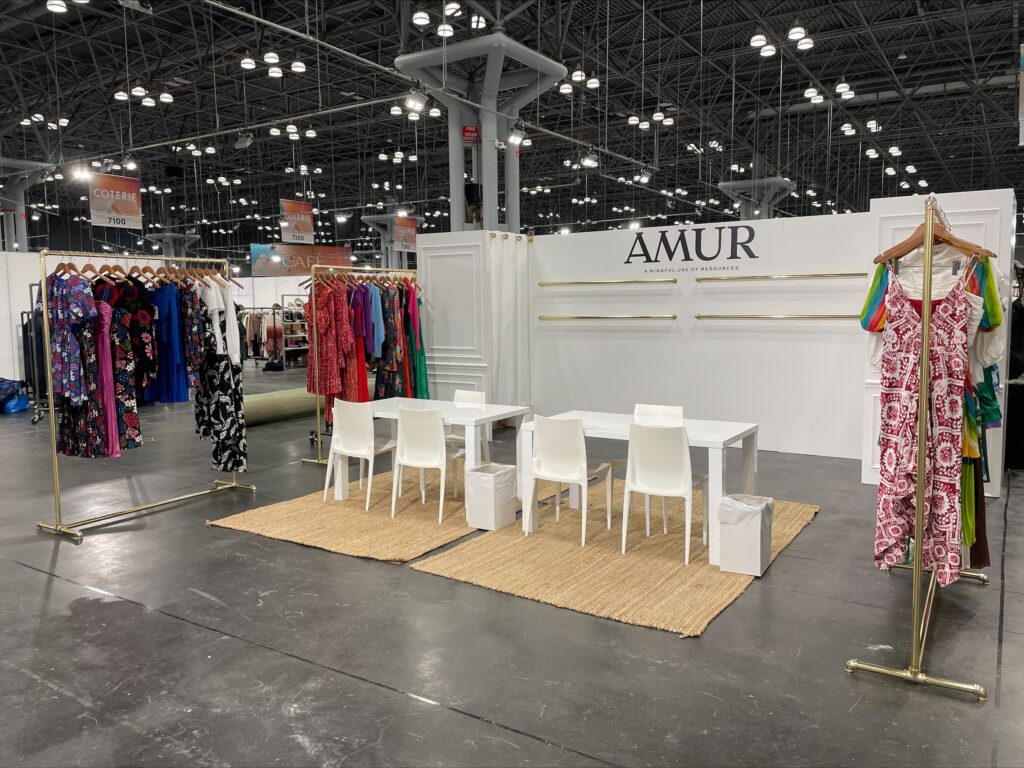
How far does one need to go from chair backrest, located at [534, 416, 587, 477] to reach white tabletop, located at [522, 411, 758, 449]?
127mm

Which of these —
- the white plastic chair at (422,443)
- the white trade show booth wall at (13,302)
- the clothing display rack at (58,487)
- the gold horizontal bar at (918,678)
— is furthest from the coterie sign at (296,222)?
the gold horizontal bar at (918,678)

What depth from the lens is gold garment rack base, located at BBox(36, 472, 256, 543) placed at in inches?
204

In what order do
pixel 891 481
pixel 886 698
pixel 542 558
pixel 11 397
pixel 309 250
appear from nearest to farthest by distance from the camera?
pixel 886 698 → pixel 891 481 → pixel 542 558 → pixel 11 397 → pixel 309 250

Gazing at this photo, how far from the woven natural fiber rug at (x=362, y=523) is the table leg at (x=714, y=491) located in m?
1.60

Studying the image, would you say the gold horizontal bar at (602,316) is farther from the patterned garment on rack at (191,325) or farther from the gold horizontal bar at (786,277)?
the patterned garment on rack at (191,325)

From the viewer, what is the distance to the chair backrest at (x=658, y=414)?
5203 mm

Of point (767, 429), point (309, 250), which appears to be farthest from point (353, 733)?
point (309, 250)

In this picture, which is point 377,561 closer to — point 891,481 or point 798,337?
point 891,481

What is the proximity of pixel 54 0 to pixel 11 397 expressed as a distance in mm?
5906

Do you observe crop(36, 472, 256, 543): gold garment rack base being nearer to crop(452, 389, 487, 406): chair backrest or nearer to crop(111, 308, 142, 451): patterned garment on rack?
crop(111, 308, 142, 451): patterned garment on rack

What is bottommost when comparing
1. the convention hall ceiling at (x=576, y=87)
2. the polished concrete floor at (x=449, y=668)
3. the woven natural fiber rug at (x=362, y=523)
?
the polished concrete floor at (x=449, y=668)

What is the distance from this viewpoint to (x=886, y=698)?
2.91m

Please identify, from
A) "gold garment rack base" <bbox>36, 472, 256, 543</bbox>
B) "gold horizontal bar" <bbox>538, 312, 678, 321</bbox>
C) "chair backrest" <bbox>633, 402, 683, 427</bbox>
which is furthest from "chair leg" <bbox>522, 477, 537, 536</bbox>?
"gold horizontal bar" <bbox>538, 312, 678, 321</bbox>

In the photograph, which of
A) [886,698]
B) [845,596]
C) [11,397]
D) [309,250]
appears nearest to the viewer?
[886,698]
